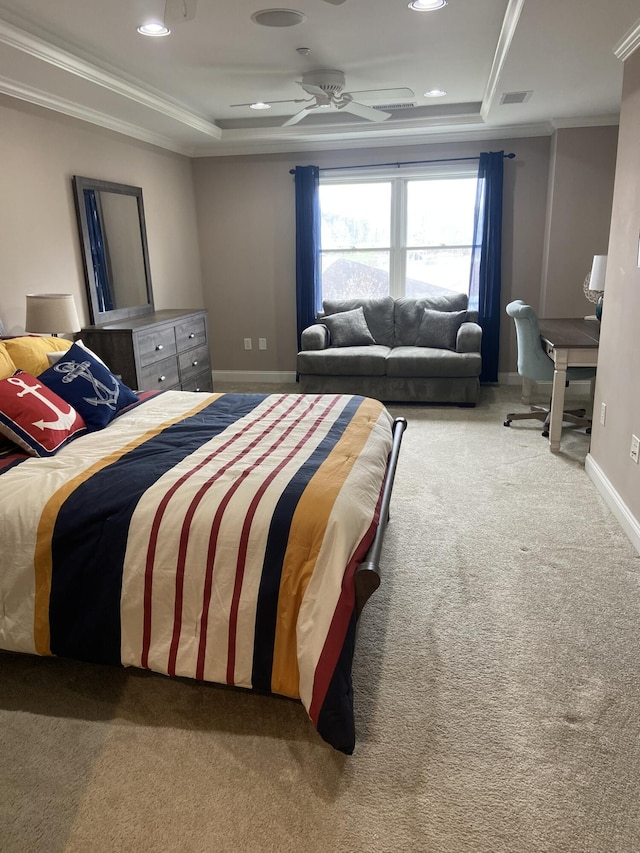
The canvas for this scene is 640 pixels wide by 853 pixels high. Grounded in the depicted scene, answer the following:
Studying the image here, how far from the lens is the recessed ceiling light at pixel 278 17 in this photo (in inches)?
121

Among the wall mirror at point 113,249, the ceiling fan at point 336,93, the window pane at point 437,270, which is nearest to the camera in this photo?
the ceiling fan at point 336,93

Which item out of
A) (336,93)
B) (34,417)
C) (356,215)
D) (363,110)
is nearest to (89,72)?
(336,93)

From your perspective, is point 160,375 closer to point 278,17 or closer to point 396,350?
point 396,350

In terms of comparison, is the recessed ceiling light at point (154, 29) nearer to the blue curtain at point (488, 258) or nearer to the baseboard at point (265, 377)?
the blue curtain at point (488, 258)

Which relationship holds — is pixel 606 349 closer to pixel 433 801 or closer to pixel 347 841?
pixel 433 801

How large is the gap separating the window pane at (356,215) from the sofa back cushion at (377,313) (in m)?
0.66

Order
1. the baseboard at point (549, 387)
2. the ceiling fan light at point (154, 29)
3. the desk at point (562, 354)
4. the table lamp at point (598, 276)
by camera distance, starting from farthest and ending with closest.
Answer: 1. the baseboard at point (549, 387)
2. the table lamp at point (598, 276)
3. the desk at point (562, 354)
4. the ceiling fan light at point (154, 29)

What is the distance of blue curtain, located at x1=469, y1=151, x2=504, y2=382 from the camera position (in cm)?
565

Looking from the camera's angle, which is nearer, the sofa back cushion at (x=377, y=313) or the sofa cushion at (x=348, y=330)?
the sofa cushion at (x=348, y=330)

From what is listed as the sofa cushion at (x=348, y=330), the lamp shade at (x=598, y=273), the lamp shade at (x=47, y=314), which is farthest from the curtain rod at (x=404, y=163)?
the lamp shade at (x=47, y=314)

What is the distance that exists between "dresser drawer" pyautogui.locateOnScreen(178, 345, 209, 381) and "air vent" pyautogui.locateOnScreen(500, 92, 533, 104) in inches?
126

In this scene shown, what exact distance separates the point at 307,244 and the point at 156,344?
2.29 metres

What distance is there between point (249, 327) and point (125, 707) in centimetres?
507

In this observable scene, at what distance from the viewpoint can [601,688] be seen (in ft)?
6.51
